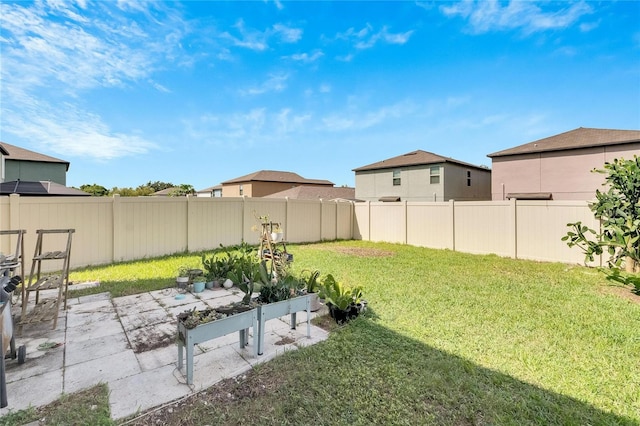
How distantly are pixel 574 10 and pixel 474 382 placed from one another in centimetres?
866

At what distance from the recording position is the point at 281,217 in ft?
31.8

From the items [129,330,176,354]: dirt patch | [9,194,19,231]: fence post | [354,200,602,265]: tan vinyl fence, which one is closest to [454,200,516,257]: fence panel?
[354,200,602,265]: tan vinyl fence

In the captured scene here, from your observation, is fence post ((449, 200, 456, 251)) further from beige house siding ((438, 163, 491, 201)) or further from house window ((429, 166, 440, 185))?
house window ((429, 166, 440, 185))

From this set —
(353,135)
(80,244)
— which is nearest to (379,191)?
(353,135)

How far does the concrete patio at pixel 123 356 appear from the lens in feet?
6.66

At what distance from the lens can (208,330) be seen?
2186 millimetres

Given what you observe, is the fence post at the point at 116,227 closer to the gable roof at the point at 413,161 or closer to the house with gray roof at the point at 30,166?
the house with gray roof at the point at 30,166

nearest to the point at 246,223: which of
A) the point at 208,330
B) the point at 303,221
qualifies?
the point at 303,221

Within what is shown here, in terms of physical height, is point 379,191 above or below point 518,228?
above

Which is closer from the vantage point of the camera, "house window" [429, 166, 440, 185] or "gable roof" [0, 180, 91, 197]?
"gable roof" [0, 180, 91, 197]

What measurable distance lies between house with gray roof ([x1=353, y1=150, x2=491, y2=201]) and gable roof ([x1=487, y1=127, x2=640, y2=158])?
7.72ft

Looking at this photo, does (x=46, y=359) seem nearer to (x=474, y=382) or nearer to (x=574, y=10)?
(x=474, y=382)

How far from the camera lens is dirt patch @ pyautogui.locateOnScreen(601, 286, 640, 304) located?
4387mm

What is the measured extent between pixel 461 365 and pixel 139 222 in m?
7.37
